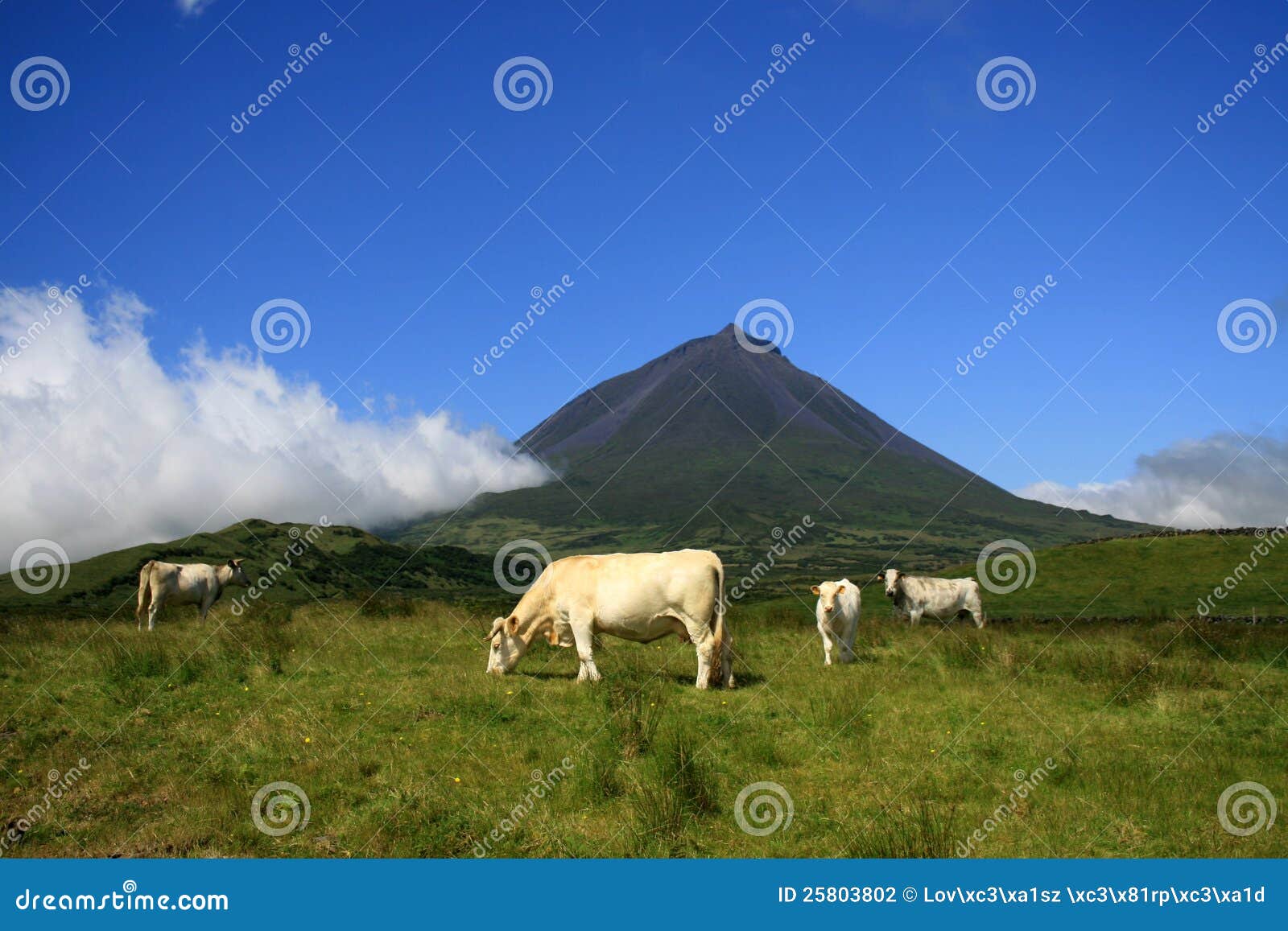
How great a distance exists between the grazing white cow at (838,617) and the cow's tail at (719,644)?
3.27 m

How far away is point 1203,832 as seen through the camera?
26.5ft

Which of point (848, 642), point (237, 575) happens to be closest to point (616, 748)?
point (848, 642)

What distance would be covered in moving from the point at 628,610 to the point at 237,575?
1661 centimetres

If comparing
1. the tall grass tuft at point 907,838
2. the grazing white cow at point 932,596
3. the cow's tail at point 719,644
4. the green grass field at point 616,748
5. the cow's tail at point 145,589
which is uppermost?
the cow's tail at point 145,589

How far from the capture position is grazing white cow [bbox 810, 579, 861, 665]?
1697cm

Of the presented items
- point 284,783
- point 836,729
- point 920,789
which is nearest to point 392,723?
point 284,783

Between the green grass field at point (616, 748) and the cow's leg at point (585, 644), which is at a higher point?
the cow's leg at point (585, 644)

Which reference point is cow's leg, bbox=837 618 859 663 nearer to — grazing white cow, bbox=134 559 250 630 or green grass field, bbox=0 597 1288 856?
green grass field, bbox=0 597 1288 856

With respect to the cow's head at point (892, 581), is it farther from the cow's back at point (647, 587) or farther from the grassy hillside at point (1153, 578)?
the cow's back at point (647, 587)

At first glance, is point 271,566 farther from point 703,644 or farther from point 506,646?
point 703,644

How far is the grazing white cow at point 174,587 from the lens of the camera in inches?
861

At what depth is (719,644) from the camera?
13773mm

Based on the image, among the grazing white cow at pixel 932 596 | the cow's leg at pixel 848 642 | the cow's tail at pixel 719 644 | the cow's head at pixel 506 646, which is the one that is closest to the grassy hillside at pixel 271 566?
the grazing white cow at pixel 932 596

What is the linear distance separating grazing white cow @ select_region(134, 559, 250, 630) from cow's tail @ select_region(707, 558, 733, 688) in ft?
44.1
